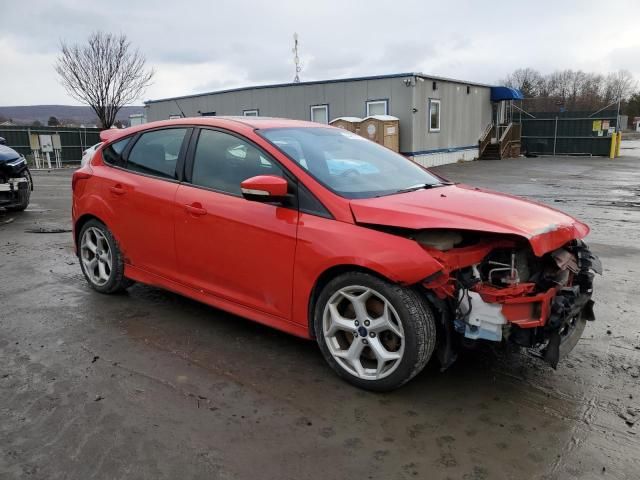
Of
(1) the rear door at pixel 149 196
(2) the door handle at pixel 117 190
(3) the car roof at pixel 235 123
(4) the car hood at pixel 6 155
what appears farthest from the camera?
(4) the car hood at pixel 6 155

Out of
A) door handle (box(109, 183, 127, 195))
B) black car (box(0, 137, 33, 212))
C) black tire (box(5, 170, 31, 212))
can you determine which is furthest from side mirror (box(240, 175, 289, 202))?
black tire (box(5, 170, 31, 212))

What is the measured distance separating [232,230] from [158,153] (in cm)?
125

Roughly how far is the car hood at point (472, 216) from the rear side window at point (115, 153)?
8.19 feet

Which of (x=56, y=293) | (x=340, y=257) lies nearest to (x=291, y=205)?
(x=340, y=257)

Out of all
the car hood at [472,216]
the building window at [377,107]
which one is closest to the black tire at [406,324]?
the car hood at [472,216]

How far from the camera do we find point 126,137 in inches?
186

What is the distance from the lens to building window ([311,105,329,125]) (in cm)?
2236

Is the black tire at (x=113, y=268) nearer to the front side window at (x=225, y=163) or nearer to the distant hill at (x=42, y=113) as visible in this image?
the front side window at (x=225, y=163)

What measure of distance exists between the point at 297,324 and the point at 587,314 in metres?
1.83

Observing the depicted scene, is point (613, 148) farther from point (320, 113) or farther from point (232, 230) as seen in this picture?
point (232, 230)

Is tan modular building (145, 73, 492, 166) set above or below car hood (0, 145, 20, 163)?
above

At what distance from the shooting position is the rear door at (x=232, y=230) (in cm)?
339

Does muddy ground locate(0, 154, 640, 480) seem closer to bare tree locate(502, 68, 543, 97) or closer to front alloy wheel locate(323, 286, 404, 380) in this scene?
front alloy wheel locate(323, 286, 404, 380)

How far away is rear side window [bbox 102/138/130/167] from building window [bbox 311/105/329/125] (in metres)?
18.1
